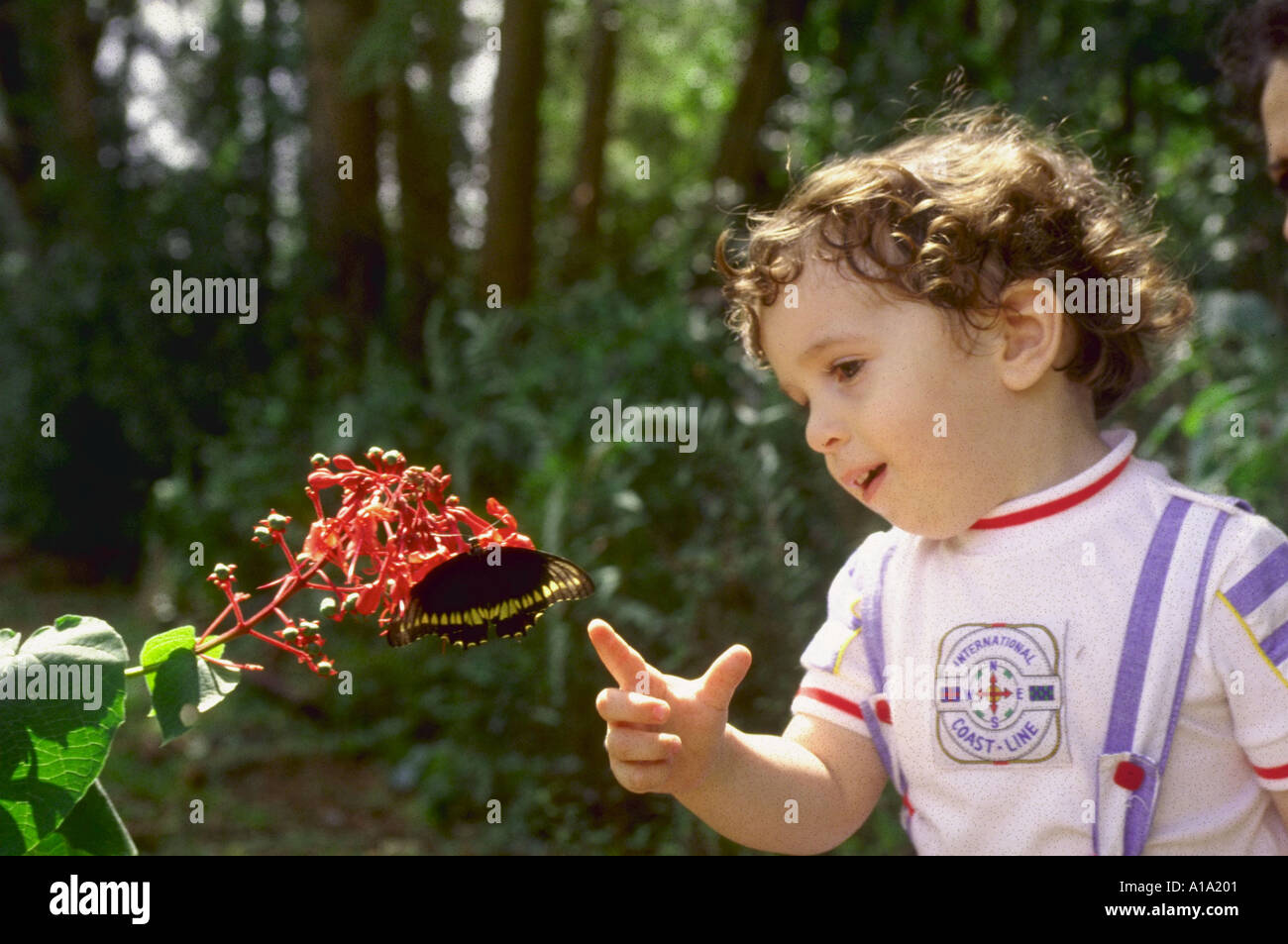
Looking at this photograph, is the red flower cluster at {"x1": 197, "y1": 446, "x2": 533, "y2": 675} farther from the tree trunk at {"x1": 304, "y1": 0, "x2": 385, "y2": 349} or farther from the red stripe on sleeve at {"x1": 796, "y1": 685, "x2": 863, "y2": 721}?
the tree trunk at {"x1": 304, "y1": 0, "x2": 385, "y2": 349}

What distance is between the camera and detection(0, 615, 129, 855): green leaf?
0.99 metres

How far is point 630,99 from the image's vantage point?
10.2 m

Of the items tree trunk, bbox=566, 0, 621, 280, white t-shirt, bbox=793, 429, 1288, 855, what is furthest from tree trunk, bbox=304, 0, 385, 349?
white t-shirt, bbox=793, 429, 1288, 855

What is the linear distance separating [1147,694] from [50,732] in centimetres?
113

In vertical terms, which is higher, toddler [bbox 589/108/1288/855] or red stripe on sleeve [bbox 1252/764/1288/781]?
toddler [bbox 589/108/1288/855]

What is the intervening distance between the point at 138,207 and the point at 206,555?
2.65 meters

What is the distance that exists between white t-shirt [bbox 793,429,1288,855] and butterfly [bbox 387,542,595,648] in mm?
589

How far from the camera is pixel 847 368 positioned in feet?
4.79

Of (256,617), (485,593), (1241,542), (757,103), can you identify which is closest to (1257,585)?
(1241,542)

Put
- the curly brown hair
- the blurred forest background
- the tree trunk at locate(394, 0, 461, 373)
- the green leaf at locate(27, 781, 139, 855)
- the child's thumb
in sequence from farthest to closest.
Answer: the tree trunk at locate(394, 0, 461, 373) < the blurred forest background < the curly brown hair < the child's thumb < the green leaf at locate(27, 781, 139, 855)

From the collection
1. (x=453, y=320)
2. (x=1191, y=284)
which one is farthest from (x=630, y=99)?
(x=1191, y=284)

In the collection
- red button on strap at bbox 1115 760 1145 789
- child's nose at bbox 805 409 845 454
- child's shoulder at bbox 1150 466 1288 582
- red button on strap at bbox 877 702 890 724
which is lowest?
red button on strap at bbox 1115 760 1145 789

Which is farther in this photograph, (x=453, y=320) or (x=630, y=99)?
(x=630, y=99)
